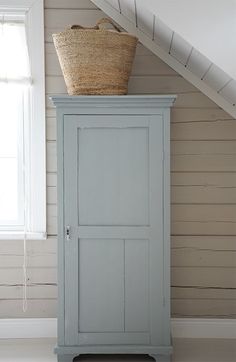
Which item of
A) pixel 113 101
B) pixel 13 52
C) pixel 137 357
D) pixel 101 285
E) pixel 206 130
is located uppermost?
pixel 13 52

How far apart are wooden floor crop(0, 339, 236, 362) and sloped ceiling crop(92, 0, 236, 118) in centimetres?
136

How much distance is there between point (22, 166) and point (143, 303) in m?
1.12

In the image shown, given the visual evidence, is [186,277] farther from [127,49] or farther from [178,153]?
[127,49]

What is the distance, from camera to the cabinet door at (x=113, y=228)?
2.95m

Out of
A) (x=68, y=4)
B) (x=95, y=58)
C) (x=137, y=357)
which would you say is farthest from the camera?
(x=68, y=4)

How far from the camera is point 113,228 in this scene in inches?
117

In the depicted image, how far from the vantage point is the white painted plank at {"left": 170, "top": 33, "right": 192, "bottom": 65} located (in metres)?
2.67

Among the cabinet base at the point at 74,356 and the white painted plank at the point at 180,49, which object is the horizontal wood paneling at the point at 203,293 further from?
the white painted plank at the point at 180,49

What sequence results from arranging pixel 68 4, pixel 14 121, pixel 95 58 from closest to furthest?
pixel 95 58 → pixel 68 4 → pixel 14 121

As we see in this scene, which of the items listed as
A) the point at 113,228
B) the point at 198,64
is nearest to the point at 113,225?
the point at 113,228

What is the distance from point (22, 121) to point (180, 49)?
1084mm

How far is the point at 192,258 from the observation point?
345 centimetres

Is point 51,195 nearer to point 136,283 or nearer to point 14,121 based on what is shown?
point 14,121

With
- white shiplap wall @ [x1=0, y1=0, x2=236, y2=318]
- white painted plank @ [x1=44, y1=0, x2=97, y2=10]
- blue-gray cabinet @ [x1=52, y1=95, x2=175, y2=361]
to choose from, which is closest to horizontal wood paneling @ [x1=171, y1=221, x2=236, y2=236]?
white shiplap wall @ [x1=0, y1=0, x2=236, y2=318]
